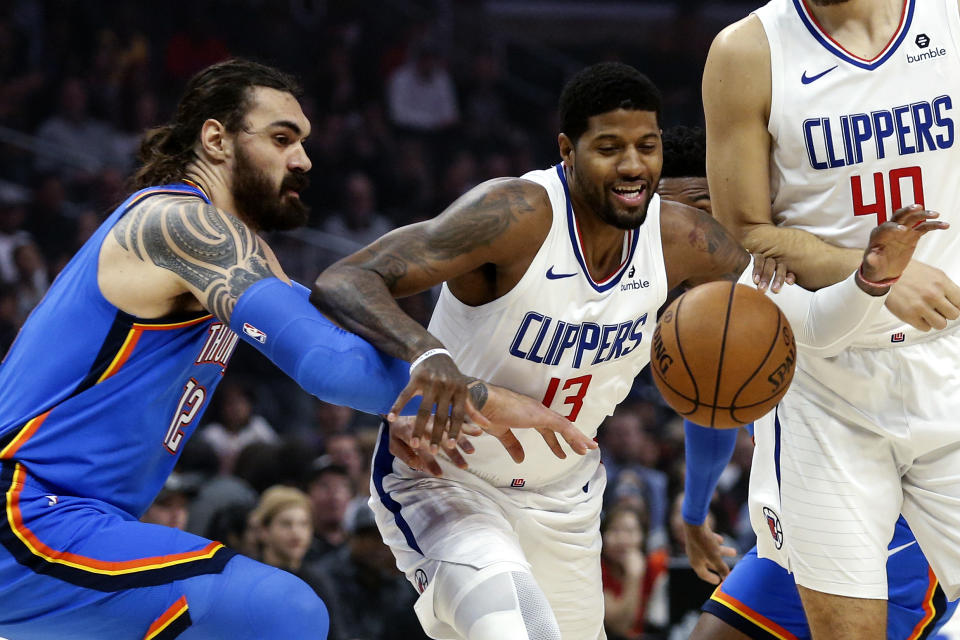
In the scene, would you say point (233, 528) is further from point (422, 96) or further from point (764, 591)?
point (422, 96)

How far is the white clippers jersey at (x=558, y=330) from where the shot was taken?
3.50m

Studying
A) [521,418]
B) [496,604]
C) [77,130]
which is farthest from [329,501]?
[77,130]

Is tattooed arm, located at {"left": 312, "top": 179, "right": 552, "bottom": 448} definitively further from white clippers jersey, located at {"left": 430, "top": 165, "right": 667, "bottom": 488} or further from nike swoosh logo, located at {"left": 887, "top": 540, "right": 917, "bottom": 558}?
nike swoosh logo, located at {"left": 887, "top": 540, "right": 917, "bottom": 558}

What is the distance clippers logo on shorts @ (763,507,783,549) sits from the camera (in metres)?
3.57

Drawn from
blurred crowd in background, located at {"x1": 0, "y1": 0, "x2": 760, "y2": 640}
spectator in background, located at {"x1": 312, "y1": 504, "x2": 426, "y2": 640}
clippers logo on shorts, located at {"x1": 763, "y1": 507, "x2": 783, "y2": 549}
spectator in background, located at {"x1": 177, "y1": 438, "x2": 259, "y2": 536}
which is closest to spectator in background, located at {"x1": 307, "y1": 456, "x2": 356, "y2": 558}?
blurred crowd in background, located at {"x1": 0, "y1": 0, "x2": 760, "y2": 640}

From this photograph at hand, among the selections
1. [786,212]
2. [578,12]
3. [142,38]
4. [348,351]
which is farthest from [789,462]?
[578,12]

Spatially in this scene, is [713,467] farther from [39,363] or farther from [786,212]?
[39,363]

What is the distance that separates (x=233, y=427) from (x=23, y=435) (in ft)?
16.2

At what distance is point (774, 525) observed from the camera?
3.60m

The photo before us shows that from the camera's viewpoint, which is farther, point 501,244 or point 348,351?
point 501,244

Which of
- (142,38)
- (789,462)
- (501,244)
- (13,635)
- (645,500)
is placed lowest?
(645,500)

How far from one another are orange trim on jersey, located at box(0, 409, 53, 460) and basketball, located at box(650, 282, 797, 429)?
1.72 m

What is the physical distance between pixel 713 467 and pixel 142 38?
8292mm

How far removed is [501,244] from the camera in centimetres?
336
